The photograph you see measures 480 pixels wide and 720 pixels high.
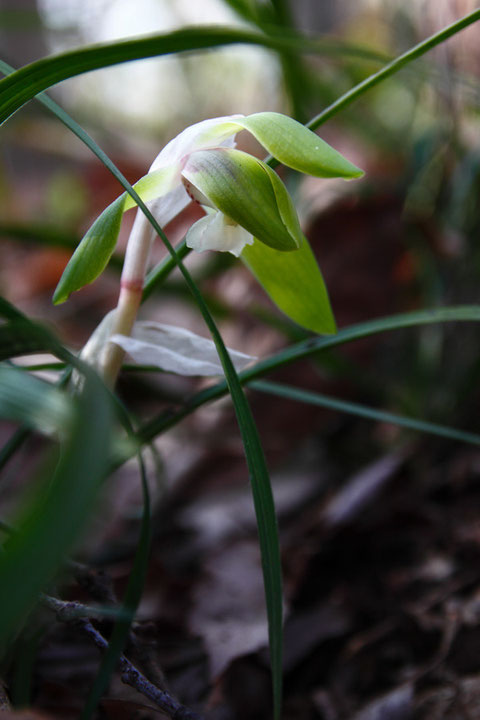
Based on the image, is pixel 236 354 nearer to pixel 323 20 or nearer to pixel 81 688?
pixel 81 688

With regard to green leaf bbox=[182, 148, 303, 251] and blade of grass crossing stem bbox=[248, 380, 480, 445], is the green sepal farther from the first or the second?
blade of grass crossing stem bbox=[248, 380, 480, 445]

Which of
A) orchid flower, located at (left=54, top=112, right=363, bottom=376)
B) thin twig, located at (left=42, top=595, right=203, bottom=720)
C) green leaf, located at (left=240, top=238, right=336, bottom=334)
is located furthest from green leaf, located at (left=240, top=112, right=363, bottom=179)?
thin twig, located at (left=42, top=595, right=203, bottom=720)

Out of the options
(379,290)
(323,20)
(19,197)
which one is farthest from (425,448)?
(323,20)

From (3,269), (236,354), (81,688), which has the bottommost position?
(81,688)

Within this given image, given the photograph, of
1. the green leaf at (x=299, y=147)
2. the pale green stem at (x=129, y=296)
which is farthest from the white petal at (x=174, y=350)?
the green leaf at (x=299, y=147)

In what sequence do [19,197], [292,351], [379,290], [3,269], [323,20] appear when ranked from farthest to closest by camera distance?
[323,20] → [19,197] → [3,269] → [379,290] → [292,351]

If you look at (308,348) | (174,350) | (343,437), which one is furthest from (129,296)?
(343,437)

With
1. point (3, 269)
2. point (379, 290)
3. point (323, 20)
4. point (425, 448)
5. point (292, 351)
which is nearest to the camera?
point (292, 351)
